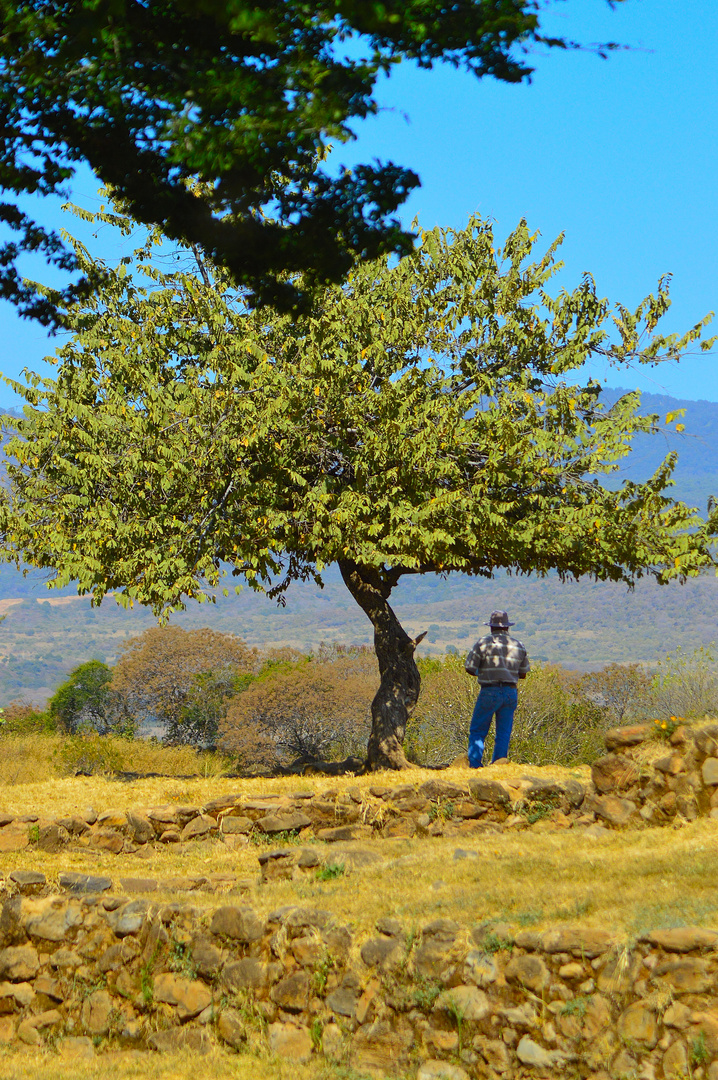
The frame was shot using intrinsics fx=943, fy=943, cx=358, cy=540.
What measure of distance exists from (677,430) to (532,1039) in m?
10.2

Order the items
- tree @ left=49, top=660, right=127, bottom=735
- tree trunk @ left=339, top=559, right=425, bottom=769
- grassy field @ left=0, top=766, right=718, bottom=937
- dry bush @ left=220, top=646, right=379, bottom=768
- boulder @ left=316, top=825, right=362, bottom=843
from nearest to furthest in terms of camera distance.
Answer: grassy field @ left=0, top=766, right=718, bottom=937 → boulder @ left=316, top=825, right=362, bottom=843 → tree trunk @ left=339, top=559, right=425, bottom=769 → dry bush @ left=220, top=646, right=379, bottom=768 → tree @ left=49, top=660, right=127, bottom=735

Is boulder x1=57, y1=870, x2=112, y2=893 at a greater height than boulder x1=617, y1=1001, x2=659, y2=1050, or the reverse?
boulder x1=617, y1=1001, x2=659, y2=1050

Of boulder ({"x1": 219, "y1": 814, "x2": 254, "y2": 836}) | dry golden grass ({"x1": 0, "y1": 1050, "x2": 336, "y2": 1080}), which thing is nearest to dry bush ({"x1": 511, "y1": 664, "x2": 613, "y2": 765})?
boulder ({"x1": 219, "y1": 814, "x2": 254, "y2": 836})

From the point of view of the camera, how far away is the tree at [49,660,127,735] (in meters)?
33.1

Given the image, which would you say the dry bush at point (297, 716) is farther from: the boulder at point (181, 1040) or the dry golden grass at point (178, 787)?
the boulder at point (181, 1040)

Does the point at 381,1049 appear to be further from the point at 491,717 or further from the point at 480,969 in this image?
the point at 491,717

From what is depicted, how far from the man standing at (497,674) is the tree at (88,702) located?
20.7 m

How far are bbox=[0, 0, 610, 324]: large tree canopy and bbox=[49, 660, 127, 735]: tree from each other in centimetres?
2683

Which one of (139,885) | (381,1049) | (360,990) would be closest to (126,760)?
(139,885)

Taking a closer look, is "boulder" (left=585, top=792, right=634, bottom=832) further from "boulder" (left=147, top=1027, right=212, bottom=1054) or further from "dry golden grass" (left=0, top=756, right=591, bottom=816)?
"boulder" (left=147, top=1027, right=212, bottom=1054)

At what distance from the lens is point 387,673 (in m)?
17.4

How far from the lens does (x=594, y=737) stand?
76.4 ft

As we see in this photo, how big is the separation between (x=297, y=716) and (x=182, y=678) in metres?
6.87

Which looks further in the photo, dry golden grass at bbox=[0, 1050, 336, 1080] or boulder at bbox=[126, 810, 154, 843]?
boulder at bbox=[126, 810, 154, 843]
